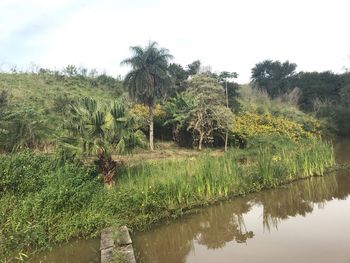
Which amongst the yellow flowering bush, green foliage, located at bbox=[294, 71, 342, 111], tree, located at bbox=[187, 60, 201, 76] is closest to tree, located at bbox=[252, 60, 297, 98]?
green foliage, located at bbox=[294, 71, 342, 111]

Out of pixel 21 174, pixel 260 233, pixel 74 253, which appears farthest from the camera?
pixel 21 174

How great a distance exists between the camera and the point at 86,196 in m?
7.45

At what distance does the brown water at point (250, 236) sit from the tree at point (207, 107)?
9423 millimetres

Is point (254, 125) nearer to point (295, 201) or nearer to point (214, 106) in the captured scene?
point (214, 106)

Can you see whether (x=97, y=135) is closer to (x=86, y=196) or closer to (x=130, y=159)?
(x=86, y=196)

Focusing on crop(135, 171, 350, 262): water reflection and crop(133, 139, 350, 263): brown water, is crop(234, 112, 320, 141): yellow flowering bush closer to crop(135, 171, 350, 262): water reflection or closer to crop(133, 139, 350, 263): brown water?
crop(135, 171, 350, 262): water reflection

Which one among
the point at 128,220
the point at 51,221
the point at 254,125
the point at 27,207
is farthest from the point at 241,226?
the point at 254,125

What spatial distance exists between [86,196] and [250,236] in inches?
137

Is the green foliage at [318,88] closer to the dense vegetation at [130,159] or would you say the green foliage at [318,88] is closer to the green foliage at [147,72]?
the dense vegetation at [130,159]

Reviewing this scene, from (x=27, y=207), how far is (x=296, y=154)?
9129 mm

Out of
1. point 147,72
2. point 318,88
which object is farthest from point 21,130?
point 318,88

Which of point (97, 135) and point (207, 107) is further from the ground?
point (207, 107)

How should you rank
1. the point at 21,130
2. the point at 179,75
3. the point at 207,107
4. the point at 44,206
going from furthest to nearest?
the point at 179,75
the point at 207,107
the point at 21,130
the point at 44,206

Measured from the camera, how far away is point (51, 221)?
6.75 meters
